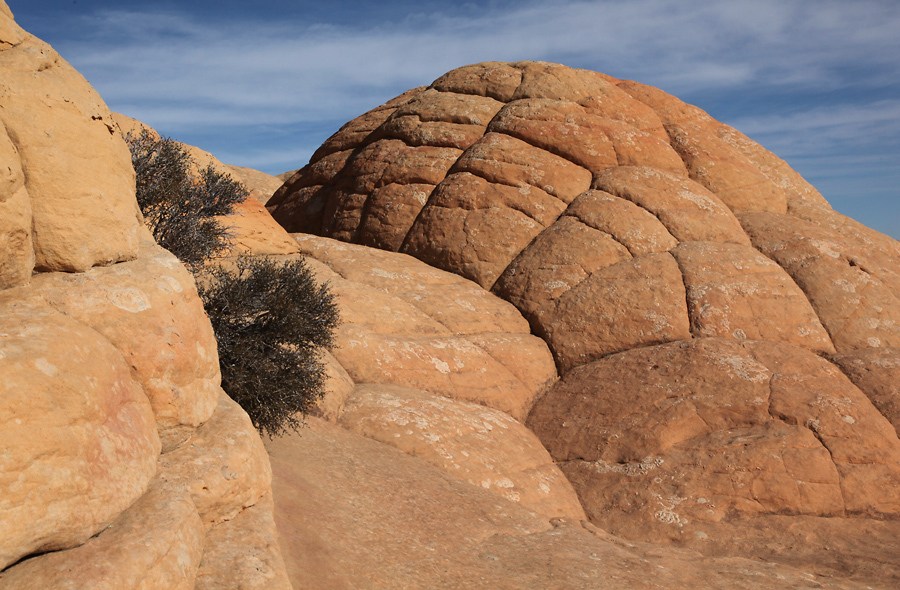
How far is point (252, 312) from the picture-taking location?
9234mm

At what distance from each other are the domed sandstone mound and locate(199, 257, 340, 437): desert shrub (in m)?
5.55

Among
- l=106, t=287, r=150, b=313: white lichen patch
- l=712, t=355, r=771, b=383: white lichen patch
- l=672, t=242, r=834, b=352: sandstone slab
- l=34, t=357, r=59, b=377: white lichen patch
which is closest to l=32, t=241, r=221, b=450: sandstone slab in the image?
l=106, t=287, r=150, b=313: white lichen patch

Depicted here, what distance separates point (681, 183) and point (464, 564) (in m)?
13.3

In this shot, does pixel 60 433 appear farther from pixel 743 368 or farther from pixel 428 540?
pixel 743 368

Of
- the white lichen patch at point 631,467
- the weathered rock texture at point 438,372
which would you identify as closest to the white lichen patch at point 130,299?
the weathered rock texture at point 438,372

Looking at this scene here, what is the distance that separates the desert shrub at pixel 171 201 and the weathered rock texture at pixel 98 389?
4.09 meters

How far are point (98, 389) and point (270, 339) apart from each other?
4.90 m

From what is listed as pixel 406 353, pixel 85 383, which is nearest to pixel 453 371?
pixel 406 353

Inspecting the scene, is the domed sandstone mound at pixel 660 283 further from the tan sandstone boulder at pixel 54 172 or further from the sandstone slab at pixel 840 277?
the tan sandstone boulder at pixel 54 172

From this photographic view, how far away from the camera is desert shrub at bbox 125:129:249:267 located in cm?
1016

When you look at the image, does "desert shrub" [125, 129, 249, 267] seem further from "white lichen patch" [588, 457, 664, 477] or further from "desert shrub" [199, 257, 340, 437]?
"white lichen patch" [588, 457, 664, 477]

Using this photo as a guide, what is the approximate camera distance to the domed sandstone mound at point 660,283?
435 inches

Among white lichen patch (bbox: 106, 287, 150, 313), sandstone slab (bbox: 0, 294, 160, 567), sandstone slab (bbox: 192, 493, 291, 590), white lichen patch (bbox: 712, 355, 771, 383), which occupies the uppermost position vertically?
white lichen patch (bbox: 712, 355, 771, 383)

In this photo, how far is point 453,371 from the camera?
13.1 meters
